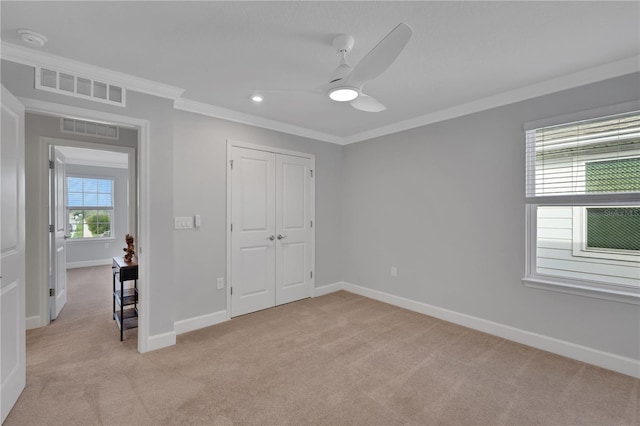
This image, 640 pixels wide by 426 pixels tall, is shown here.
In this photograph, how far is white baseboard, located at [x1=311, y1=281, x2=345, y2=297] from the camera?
14.5 feet

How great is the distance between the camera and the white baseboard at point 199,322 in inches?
123

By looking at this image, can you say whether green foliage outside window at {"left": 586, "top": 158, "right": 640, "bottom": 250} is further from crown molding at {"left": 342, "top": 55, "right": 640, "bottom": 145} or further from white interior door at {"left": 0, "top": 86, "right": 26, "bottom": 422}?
white interior door at {"left": 0, "top": 86, "right": 26, "bottom": 422}

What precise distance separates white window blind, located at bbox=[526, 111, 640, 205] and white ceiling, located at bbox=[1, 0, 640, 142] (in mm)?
411

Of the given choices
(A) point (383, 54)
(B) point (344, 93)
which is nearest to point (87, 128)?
(B) point (344, 93)

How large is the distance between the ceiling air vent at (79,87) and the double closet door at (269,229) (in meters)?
1.27

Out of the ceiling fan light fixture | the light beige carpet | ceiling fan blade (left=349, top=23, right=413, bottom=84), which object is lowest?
the light beige carpet

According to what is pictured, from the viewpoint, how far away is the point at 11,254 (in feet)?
6.36

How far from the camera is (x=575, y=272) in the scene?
8.66 feet

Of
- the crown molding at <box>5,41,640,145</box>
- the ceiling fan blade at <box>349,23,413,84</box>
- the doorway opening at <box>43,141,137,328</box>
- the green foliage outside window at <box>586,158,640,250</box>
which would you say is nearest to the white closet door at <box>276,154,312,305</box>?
the crown molding at <box>5,41,640,145</box>

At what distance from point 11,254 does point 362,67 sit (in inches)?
103

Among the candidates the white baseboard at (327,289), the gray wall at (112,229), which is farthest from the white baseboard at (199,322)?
the gray wall at (112,229)

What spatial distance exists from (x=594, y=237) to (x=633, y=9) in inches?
69.3

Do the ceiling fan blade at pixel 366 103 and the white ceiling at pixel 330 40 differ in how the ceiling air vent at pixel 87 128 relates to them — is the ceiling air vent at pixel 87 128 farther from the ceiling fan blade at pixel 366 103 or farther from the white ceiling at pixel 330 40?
the ceiling fan blade at pixel 366 103

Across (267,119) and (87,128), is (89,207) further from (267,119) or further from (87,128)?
(267,119)
